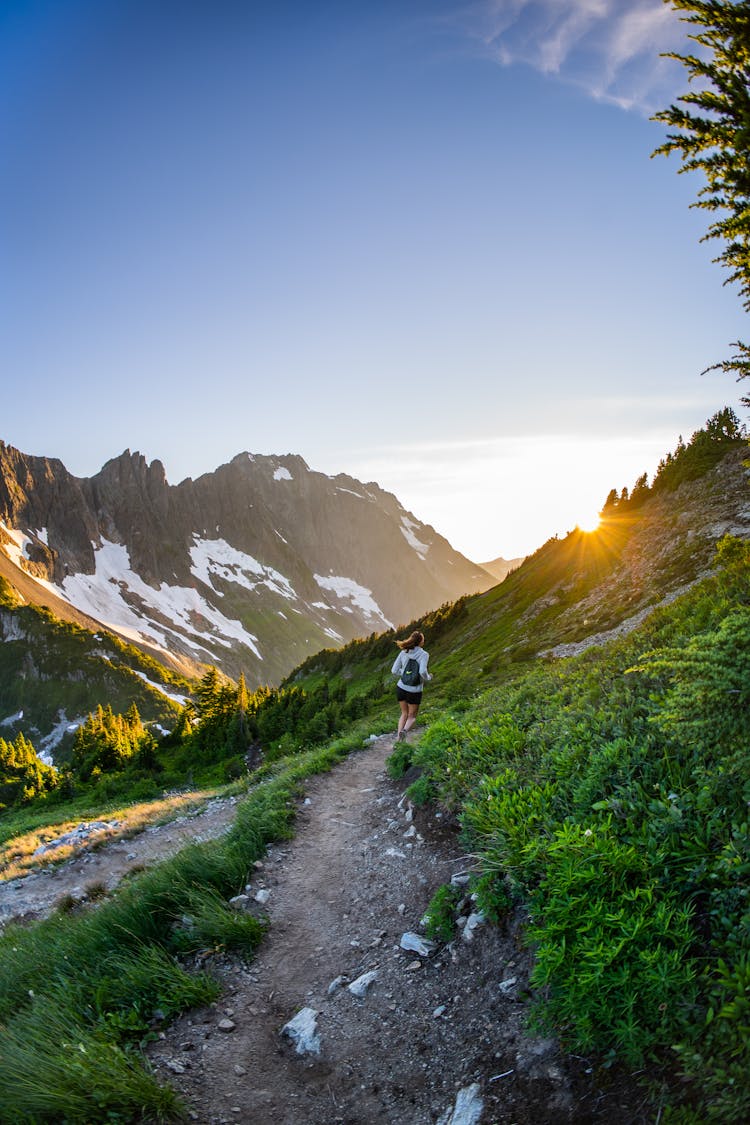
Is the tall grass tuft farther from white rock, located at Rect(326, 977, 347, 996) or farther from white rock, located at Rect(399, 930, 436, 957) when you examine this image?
white rock, located at Rect(399, 930, 436, 957)

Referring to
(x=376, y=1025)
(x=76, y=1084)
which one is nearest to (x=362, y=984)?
(x=376, y=1025)

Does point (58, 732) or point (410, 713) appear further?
point (58, 732)

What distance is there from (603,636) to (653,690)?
19.8 m

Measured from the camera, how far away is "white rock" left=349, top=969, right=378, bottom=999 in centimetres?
622

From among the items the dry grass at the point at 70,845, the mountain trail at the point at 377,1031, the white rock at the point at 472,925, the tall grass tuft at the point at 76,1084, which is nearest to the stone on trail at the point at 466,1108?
the mountain trail at the point at 377,1031

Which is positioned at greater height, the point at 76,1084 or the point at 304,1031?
the point at 76,1084

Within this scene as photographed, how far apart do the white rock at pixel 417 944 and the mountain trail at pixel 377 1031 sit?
49mm

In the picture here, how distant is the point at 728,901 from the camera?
4.36 m

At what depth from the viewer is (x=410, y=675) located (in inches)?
617

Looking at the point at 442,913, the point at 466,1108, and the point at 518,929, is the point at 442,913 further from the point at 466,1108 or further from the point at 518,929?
the point at 466,1108

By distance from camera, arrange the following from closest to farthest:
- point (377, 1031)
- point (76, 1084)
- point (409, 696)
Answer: point (76, 1084) < point (377, 1031) < point (409, 696)

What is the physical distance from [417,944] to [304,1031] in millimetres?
1554

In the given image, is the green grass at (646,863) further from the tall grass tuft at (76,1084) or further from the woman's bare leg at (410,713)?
the woman's bare leg at (410,713)

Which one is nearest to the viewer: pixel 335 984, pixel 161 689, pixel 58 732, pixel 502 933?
pixel 502 933
